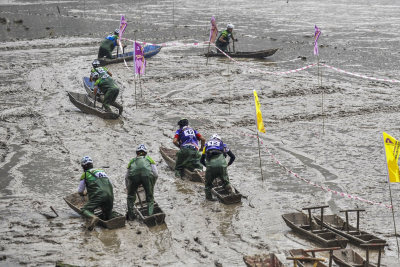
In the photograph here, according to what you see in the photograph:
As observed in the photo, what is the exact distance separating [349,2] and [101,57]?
3516 centimetres

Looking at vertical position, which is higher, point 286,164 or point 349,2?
point 349,2

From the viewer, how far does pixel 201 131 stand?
17641 millimetres

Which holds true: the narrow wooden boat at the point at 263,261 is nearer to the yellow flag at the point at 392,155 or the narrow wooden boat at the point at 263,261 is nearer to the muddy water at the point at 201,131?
the muddy water at the point at 201,131

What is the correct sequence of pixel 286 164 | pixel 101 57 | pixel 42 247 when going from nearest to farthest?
pixel 42 247
pixel 286 164
pixel 101 57

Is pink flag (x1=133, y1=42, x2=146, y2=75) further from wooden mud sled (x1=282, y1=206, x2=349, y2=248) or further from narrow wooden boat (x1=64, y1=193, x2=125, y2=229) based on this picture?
wooden mud sled (x1=282, y1=206, x2=349, y2=248)

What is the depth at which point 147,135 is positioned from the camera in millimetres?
17406

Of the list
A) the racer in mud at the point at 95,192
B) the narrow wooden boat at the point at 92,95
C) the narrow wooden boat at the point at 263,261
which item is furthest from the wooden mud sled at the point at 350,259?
the narrow wooden boat at the point at 92,95

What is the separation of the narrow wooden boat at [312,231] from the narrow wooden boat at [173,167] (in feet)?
9.46

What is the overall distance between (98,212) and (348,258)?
477 centimetres

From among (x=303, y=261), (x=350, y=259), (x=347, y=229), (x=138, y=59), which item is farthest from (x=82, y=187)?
(x=138, y=59)

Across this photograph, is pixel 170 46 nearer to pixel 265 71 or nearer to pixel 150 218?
pixel 265 71

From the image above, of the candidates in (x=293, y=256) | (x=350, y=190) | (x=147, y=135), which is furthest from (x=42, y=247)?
(x=147, y=135)

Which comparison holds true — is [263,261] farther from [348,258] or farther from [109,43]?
[109,43]

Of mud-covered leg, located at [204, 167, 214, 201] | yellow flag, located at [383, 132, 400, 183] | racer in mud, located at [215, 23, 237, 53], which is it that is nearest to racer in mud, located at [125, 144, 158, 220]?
mud-covered leg, located at [204, 167, 214, 201]
